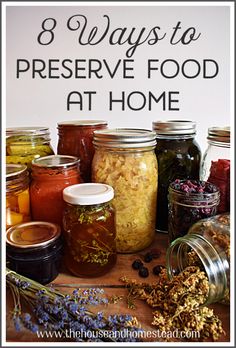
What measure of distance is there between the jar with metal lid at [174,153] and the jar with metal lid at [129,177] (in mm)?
72

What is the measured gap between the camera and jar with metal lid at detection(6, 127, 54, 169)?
2.58 feet

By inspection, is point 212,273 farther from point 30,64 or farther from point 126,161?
point 30,64

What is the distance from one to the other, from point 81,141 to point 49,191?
0.61ft

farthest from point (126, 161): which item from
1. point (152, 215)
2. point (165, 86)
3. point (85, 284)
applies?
point (165, 86)

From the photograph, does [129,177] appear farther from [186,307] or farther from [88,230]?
[186,307]

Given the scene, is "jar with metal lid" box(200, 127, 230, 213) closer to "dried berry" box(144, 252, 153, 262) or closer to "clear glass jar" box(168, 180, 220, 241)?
"clear glass jar" box(168, 180, 220, 241)

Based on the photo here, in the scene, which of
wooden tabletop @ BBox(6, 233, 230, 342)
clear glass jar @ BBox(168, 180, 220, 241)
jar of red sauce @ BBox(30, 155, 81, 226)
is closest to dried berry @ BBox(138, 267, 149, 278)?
wooden tabletop @ BBox(6, 233, 230, 342)

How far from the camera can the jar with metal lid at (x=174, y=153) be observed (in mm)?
785

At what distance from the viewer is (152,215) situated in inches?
29.6

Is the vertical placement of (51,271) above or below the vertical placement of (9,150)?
below

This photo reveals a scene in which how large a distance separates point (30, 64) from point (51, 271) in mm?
597

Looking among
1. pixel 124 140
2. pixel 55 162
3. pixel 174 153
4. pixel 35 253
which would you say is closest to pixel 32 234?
pixel 35 253

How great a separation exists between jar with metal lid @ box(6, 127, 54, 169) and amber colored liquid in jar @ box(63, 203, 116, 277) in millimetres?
231

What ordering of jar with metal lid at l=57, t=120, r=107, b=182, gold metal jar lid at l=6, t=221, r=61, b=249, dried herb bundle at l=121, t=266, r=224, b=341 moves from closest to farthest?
dried herb bundle at l=121, t=266, r=224, b=341, gold metal jar lid at l=6, t=221, r=61, b=249, jar with metal lid at l=57, t=120, r=107, b=182
